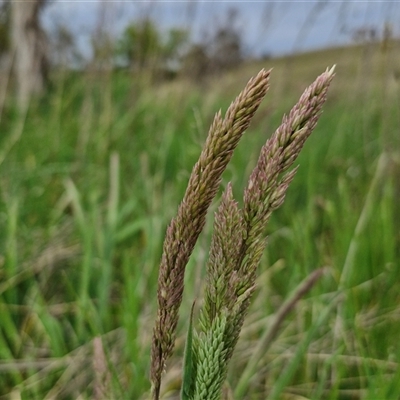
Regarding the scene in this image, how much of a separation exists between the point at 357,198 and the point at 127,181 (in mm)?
1000

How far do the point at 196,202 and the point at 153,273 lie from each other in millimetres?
1142

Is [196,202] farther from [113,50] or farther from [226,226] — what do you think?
[113,50]

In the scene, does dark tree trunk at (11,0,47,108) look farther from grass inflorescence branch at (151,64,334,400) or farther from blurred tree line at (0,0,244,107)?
grass inflorescence branch at (151,64,334,400)

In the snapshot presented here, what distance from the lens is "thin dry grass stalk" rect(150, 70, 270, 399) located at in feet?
1.14

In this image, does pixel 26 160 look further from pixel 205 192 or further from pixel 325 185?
pixel 205 192

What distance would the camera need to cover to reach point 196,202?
0.36 meters

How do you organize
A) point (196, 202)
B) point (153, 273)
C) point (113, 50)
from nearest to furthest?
1. point (196, 202)
2. point (153, 273)
3. point (113, 50)

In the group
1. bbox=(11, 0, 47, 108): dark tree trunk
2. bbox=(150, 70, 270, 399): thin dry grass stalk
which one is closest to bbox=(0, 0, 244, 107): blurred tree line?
bbox=(11, 0, 47, 108): dark tree trunk

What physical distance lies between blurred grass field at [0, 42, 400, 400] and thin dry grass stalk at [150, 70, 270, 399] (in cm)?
21

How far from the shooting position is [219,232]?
0.36 metres

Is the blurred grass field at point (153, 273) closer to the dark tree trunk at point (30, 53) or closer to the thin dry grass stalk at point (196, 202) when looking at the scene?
the thin dry grass stalk at point (196, 202)

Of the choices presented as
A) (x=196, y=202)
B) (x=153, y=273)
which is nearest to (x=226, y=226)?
(x=196, y=202)

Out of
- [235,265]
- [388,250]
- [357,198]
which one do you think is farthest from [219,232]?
[357,198]

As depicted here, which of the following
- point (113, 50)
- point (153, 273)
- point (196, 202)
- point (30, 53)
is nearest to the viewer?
point (196, 202)
